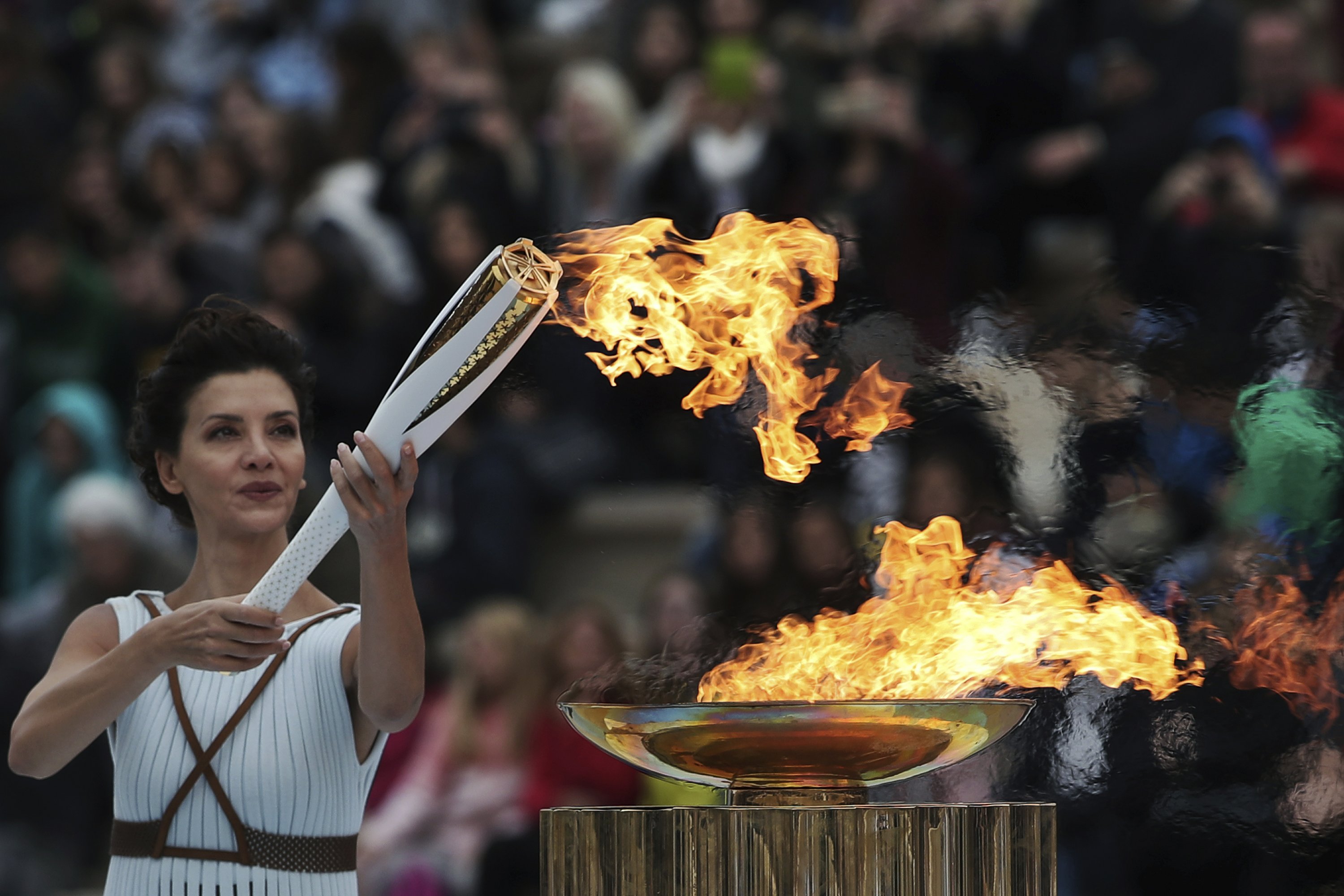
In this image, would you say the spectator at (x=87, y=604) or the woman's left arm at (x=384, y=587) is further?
the spectator at (x=87, y=604)

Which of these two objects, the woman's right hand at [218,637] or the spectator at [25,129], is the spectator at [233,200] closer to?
the spectator at [25,129]

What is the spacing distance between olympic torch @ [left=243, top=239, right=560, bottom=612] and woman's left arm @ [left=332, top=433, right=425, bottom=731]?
18 millimetres

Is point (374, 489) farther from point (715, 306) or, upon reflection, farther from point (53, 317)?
point (53, 317)

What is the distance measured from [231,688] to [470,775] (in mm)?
2869

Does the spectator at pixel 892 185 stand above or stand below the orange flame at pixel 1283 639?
above

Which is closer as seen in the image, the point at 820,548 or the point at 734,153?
the point at 820,548

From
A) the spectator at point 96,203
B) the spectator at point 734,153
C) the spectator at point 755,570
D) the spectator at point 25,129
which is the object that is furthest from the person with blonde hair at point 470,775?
the spectator at point 25,129

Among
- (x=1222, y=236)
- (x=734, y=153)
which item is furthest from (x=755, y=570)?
(x=734, y=153)

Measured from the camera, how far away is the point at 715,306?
2.83m

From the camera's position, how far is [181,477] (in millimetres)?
2504

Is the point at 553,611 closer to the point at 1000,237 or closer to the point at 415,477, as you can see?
the point at 1000,237

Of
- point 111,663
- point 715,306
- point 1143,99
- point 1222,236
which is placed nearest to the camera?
point 111,663

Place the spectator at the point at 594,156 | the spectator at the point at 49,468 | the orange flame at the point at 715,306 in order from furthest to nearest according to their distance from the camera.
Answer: the spectator at the point at 49,468 → the spectator at the point at 594,156 → the orange flame at the point at 715,306

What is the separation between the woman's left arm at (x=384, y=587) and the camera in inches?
85.3
